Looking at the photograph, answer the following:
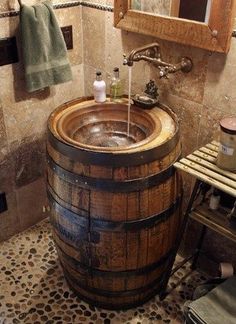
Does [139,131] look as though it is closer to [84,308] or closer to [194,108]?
[194,108]

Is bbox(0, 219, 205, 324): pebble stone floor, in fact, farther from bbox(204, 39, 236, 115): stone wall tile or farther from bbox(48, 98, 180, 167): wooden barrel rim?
bbox(204, 39, 236, 115): stone wall tile

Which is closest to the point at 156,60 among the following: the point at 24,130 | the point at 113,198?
the point at 113,198

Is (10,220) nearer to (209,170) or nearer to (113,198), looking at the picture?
(113,198)

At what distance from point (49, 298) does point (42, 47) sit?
1.14m

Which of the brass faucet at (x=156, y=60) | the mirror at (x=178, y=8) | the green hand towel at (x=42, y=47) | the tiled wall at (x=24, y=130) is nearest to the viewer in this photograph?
the mirror at (x=178, y=8)

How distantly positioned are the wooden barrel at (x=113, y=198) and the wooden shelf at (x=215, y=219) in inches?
3.5

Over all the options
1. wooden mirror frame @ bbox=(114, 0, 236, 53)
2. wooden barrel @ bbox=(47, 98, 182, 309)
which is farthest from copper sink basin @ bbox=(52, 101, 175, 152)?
wooden mirror frame @ bbox=(114, 0, 236, 53)

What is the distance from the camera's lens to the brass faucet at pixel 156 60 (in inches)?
55.1

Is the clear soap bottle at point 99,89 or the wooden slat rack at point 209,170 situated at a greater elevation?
the clear soap bottle at point 99,89

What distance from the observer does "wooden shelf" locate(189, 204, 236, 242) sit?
1.31 metres

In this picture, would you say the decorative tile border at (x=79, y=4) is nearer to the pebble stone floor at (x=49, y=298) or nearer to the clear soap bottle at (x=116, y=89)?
the clear soap bottle at (x=116, y=89)

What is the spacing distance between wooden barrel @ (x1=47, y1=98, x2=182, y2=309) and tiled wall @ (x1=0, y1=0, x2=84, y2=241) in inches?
12.3

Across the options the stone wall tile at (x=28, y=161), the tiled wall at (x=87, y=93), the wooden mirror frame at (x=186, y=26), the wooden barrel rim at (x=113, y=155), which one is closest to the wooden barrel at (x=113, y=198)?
the wooden barrel rim at (x=113, y=155)

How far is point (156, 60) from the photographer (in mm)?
1443
